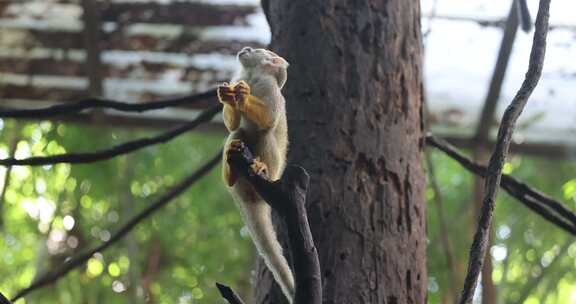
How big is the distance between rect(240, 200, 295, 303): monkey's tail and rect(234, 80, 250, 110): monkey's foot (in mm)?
294

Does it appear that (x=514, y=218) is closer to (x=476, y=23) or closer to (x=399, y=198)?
(x=476, y=23)

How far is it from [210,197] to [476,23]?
6.69 ft

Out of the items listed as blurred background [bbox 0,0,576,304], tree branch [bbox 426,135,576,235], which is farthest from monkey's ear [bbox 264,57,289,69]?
blurred background [bbox 0,0,576,304]

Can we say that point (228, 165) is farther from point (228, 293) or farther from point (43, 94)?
point (43, 94)

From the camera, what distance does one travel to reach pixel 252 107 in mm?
1241

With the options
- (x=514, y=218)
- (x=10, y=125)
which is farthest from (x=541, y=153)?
(x=10, y=125)

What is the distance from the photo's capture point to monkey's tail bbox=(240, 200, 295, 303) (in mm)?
1467

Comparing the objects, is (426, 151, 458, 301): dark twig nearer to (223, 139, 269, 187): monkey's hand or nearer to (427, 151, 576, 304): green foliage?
(427, 151, 576, 304): green foliage

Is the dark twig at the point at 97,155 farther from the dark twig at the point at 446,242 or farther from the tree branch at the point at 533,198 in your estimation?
the dark twig at the point at 446,242

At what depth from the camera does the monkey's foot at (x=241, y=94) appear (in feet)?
3.90

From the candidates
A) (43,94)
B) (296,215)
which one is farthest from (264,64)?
(43,94)

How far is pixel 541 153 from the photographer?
12.5 feet

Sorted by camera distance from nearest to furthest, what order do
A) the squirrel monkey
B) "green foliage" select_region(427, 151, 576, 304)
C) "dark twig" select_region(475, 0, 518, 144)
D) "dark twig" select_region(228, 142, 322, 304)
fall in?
1. "dark twig" select_region(228, 142, 322, 304)
2. the squirrel monkey
3. "dark twig" select_region(475, 0, 518, 144)
4. "green foliage" select_region(427, 151, 576, 304)

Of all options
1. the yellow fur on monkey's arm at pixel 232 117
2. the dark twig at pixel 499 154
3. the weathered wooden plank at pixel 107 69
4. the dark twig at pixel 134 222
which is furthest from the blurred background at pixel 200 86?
the yellow fur on monkey's arm at pixel 232 117
